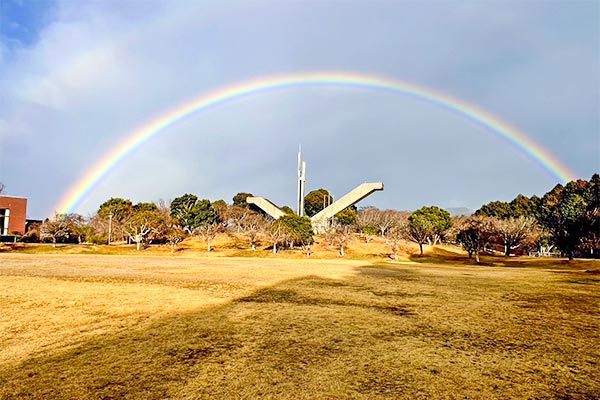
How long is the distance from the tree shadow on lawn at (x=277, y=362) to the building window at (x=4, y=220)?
77622mm

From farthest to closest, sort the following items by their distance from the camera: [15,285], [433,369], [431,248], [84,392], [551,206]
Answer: [551,206] < [431,248] < [15,285] < [433,369] < [84,392]

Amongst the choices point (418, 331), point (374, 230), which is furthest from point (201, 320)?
point (374, 230)

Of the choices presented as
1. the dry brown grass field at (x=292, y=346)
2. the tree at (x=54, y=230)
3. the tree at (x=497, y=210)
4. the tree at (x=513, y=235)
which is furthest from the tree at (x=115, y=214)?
the tree at (x=497, y=210)

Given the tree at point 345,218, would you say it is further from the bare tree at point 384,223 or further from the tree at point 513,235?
the tree at point 513,235

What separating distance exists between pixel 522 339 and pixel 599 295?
1038cm

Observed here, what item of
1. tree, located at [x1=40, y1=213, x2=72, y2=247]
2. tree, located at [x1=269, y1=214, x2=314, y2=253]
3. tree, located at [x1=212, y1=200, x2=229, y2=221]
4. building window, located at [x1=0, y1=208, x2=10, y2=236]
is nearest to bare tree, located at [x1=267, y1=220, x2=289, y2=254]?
tree, located at [x1=269, y1=214, x2=314, y2=253]

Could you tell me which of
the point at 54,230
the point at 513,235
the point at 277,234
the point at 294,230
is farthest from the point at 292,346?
the point at 54,230

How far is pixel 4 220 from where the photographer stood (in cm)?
6912

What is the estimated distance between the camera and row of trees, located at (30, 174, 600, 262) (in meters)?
47.0

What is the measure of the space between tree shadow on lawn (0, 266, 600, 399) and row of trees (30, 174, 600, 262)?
128 ft

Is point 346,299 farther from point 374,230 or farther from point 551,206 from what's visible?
point 551,206

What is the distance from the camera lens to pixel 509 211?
274 feet

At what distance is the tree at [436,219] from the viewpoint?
66.4m

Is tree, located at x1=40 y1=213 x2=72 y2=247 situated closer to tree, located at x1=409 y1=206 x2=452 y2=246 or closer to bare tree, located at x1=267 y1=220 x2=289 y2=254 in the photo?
bare tree, located at x1=267 y1=220 x2=289 y2=254
